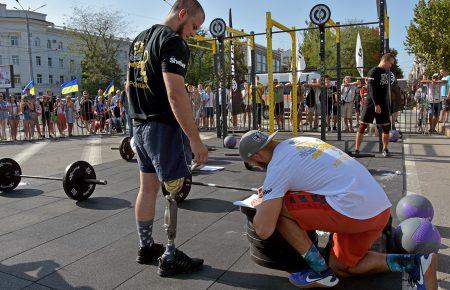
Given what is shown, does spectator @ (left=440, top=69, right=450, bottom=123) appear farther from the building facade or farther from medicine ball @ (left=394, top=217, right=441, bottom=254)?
the building facade

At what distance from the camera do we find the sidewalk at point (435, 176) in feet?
10.5

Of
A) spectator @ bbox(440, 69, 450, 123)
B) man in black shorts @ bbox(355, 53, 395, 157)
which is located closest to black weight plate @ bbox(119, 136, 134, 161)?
man in black shorts @ bbox(355, 53, 395, 157)

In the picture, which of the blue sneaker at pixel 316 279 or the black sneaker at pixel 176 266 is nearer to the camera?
the blue sneaker at pixel 316 279

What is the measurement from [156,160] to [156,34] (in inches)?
33.8

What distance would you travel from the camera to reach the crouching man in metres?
2.42

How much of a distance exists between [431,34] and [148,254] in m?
22.1

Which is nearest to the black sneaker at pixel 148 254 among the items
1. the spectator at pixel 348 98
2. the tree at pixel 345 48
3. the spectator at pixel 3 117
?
the spectator at pixel 348 98

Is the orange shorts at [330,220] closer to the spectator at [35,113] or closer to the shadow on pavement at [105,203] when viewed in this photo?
the shadow on pavement at [105,203]

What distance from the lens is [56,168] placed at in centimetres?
785

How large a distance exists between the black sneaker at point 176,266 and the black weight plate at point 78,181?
7.51ft

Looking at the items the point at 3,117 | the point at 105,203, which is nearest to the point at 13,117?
the point at 3,117

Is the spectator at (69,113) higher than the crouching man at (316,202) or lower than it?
higher

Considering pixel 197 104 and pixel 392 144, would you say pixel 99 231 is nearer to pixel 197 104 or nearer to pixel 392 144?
pixel 392 144

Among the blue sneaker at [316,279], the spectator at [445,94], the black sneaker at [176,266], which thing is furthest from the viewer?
the spectator at [445,94]
